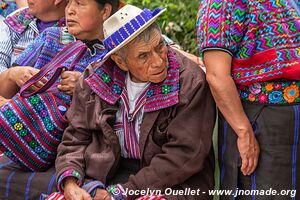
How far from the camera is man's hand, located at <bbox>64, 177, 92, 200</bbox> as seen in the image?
2.89 meters

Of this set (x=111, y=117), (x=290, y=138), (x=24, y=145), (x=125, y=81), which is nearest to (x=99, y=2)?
(x=125, y=81)

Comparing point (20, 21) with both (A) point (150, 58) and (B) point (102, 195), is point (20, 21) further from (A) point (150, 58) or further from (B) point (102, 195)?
(B) point (102, 195)

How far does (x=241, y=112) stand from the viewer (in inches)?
104

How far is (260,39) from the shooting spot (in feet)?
8.36

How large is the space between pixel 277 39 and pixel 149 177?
3.19 feet

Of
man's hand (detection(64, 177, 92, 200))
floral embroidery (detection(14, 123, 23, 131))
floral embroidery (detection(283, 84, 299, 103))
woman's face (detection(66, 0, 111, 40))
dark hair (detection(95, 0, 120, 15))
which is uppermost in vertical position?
dark hair (detection(95, 0, 120, 15))

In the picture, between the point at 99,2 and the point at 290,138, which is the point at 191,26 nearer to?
the point at 99,2

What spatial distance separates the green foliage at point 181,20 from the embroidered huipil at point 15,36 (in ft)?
5.44

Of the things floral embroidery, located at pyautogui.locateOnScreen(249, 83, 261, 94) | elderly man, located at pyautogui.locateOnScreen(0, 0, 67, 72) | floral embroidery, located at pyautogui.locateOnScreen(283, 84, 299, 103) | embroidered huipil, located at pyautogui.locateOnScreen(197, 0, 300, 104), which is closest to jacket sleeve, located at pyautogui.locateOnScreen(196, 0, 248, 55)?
embroidered huipil, located at pyautogui.locateOnScreen(197, 0, 300, 104)

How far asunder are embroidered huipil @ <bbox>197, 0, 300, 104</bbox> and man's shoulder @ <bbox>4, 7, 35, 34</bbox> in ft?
5.37

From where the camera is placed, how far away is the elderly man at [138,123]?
2828mm

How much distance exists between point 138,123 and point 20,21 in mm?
1389

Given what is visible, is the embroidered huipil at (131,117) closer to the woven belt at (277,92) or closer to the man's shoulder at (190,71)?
the man's shoulder at (190,71)

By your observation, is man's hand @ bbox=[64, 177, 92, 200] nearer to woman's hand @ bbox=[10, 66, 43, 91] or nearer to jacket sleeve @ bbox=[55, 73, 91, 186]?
jacket sleeve @ bbox=[55, 73, 91, 186]
